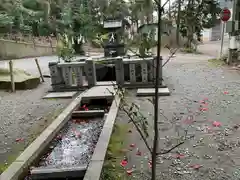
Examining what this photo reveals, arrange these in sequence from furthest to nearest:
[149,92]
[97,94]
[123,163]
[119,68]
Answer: [119,68] < [149,92] < [97,94] < [123,163]

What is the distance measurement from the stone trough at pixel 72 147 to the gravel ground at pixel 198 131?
378 mm

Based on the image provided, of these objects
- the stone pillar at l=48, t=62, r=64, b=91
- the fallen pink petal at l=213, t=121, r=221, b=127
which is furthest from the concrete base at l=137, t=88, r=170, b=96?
the stone pillar at l=48, t=62, r=64, b=91

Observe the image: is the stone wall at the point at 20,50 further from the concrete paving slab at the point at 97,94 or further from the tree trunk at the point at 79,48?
the concrete paving slab at the point at 97,94

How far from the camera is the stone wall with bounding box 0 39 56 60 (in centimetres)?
1532

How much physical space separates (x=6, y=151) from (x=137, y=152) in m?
1.62

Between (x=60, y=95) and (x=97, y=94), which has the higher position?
(x=97, y=94)

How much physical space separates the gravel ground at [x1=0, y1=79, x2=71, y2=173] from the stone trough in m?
0.29

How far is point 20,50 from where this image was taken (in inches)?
632

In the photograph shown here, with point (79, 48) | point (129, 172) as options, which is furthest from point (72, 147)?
point (79, 48)

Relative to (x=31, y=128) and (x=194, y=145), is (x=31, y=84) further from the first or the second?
(x=194, y=145)

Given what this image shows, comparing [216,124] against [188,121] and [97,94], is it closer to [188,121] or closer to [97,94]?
[188,121]

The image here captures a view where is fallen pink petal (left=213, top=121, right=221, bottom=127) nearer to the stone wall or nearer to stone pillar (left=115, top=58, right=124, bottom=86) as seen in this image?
stone pillar (left=115, top=58, right=124, bottom=86)

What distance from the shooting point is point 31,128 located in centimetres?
407

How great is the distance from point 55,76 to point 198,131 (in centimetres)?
368
